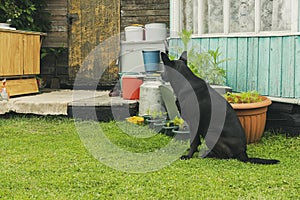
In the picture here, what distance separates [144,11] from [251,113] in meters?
3.83

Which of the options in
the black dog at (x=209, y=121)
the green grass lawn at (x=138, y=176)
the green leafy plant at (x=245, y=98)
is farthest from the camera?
the green leafy plant at (x=245, y=98)

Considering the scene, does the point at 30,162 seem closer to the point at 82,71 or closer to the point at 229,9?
the point at 229,9

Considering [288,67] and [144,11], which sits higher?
[144,11]

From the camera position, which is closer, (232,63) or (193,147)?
(193,147)

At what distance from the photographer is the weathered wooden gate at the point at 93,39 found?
336 inches

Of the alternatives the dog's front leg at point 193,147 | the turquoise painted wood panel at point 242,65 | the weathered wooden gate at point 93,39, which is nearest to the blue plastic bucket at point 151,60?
the turquoise painted wood panel at point 242,65

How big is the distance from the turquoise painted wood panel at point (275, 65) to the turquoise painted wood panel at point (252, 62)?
0.22m

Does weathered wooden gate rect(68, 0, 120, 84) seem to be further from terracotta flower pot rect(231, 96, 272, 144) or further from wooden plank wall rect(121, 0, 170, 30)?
terracotta flower pot rect(231, 96, 272, 144)

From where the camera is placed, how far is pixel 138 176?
379 centimetres

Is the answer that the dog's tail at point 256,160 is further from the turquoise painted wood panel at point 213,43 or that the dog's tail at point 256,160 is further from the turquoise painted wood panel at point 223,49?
the turquoise painted wood panel at point 213,43

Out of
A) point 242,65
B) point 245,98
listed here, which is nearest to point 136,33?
point 242,65

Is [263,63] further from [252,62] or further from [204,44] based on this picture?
[204,44]

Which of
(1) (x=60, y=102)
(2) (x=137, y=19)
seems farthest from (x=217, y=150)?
(2) (x=137, y=19)

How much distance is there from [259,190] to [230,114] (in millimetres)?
1025
